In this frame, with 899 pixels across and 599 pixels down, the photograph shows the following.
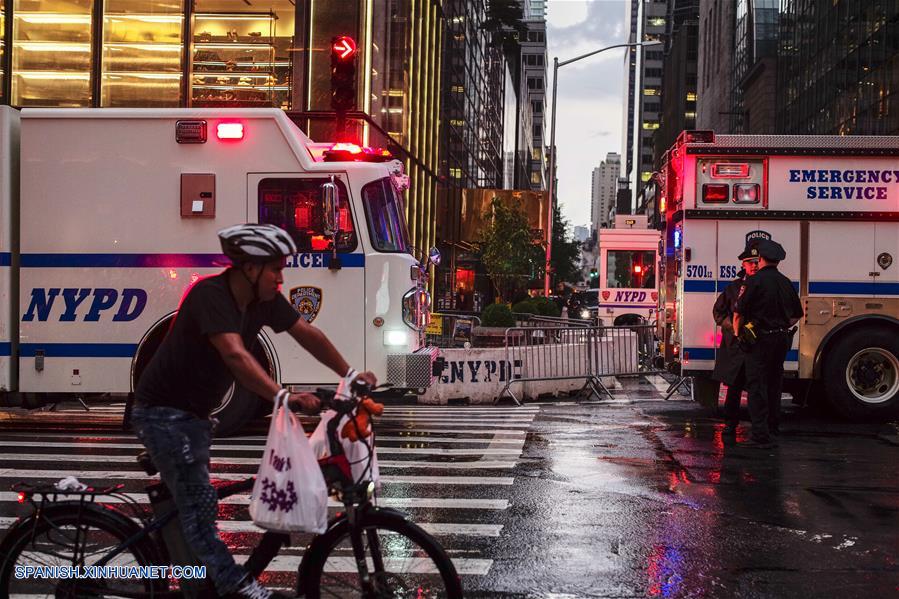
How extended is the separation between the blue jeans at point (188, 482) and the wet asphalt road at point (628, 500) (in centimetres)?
156

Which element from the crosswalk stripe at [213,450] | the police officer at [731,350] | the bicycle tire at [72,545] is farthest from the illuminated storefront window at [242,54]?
the bicycle tire at [72,545]

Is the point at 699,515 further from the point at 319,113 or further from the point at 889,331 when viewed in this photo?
the point at 319,113

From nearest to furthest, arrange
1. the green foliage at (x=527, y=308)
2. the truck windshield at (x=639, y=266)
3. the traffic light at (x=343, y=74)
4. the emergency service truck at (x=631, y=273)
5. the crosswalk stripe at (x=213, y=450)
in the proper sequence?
the crosswalk stripe at (x=213, y=450)
the traffic light at (x=343, y=74)
the emergency service truck at (x=631, y=273)
the truck windshield at (x=639, y=266)
the green foliage at (x=527, y=308)

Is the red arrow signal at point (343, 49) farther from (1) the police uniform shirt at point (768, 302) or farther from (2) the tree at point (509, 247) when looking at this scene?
(2) the tree at point (509, 247)

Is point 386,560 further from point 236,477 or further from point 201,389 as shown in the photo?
point 236,477

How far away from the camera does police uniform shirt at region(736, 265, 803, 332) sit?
9.88 metres

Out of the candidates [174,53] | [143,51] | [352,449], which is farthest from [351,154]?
[143,51]

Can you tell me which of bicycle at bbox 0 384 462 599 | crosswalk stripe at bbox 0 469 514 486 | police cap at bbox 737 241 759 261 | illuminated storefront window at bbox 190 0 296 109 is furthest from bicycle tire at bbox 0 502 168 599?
illuminated storefront window at bbox 190 0 296 109

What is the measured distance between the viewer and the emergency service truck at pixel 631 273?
1166 inches

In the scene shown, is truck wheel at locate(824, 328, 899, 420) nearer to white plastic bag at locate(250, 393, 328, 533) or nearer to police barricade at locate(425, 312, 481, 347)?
police barricade at locate(425, 312, 481, 347)

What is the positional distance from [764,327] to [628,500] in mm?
3379

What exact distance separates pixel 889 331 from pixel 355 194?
7.15 meters

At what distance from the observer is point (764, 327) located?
9.91 meters

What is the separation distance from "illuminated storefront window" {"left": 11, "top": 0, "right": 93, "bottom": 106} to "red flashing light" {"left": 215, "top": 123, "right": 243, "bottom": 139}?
1349 cm
